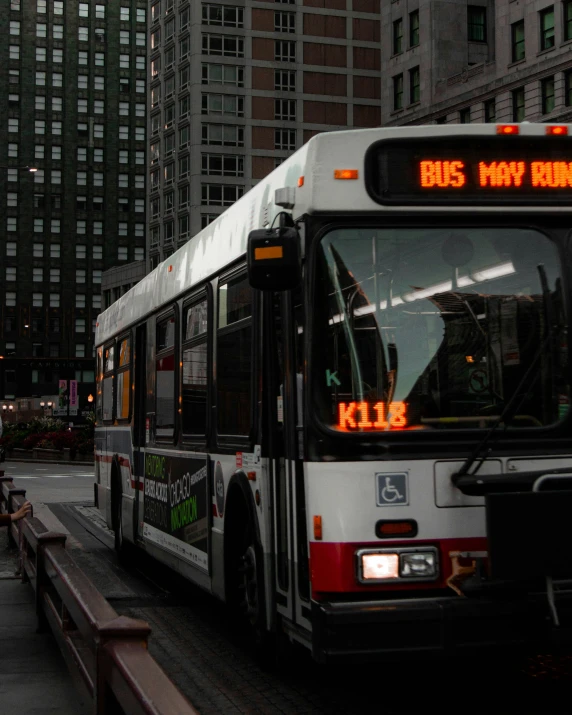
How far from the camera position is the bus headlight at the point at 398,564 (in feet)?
19.5

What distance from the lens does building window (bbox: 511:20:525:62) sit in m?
58.3

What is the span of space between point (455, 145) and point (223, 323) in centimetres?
259

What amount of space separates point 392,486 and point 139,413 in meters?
6.59

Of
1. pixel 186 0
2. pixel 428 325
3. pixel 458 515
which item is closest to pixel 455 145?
pixel 428 325

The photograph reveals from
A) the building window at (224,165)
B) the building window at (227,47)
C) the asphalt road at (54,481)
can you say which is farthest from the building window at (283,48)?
the asphalt road at (54,481)

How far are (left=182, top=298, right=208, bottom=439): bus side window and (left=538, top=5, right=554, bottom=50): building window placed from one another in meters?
50.1

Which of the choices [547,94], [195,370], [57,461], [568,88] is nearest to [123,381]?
[195,370]

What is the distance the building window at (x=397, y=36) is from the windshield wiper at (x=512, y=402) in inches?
2534

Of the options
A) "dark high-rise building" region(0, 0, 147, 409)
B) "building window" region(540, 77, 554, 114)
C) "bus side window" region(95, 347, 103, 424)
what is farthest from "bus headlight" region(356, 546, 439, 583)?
"dark high-rise building" region(0, 0, 147, 409)

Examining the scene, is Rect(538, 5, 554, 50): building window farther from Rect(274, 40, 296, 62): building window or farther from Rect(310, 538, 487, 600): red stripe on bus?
Rect(310, 538, 487, 600): red stripe on bus

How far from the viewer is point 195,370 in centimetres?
942

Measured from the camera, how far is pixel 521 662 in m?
7.50

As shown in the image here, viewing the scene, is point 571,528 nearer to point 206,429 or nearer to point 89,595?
point 89,595

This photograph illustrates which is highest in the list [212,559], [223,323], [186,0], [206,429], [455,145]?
[186,0]
